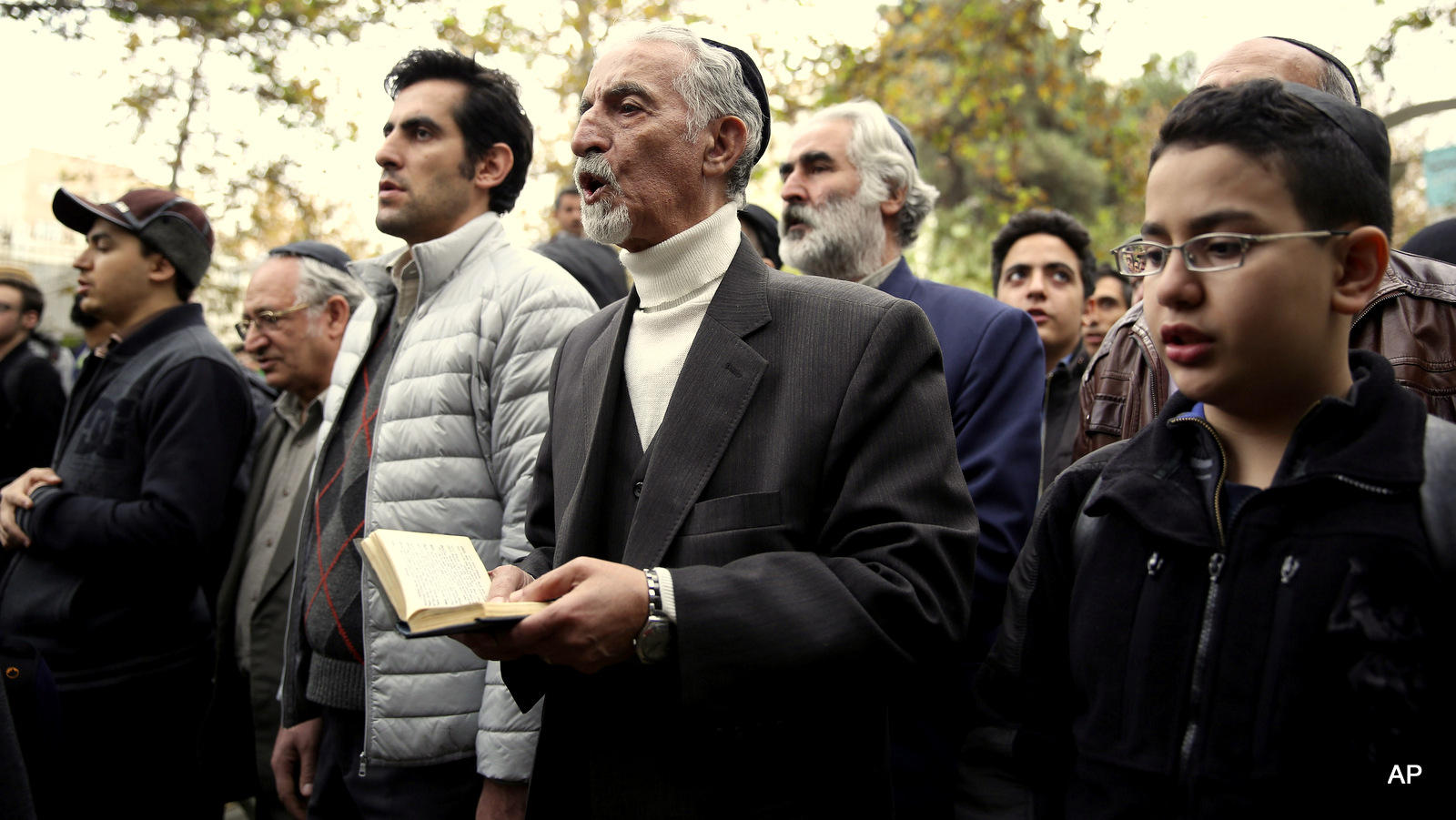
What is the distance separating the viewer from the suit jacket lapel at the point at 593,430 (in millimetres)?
1979

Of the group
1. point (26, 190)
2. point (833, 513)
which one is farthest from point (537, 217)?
point (833, 513)

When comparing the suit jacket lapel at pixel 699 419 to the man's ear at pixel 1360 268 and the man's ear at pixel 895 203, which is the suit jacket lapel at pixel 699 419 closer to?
the man's ear at pixel 1360 268

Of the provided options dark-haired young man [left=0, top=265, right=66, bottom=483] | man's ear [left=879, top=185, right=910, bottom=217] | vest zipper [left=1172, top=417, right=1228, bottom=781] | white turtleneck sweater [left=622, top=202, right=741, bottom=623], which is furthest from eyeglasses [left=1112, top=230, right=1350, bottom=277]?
dark-haired young man [left=0, top=265, right=66, bottom=483]

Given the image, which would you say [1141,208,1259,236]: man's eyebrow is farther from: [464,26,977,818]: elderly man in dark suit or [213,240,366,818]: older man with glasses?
[213,240,366,818]: older man with glasses

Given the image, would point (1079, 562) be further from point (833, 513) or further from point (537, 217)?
point (537, 217)

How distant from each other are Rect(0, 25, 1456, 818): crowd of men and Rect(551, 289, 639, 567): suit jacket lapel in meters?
0.01

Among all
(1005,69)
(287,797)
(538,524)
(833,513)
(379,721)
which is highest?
(1005,69)

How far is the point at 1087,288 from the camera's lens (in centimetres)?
529

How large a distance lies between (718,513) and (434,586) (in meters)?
0.51

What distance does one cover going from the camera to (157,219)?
164 inches

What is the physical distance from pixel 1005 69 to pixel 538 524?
30.4ft

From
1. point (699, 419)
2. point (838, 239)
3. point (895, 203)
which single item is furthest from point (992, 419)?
point (699, 419)

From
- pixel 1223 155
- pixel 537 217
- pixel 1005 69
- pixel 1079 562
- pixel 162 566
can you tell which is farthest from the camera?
pixel 537 217

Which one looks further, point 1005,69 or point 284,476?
point 1005,69
